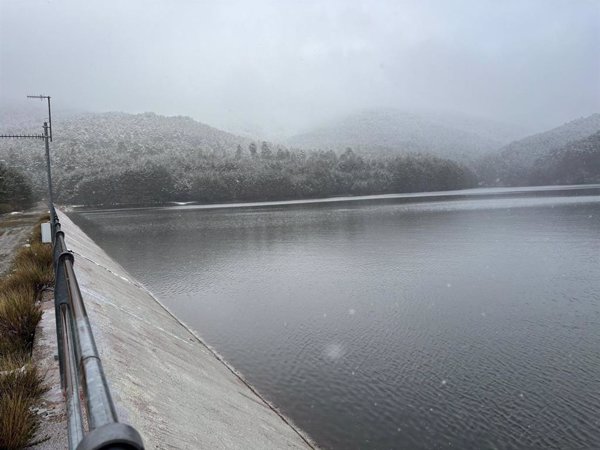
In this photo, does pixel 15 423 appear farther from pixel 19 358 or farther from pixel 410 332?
pixel 410 332

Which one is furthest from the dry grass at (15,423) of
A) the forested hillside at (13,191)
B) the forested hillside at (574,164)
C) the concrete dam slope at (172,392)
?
the forested hillside at (574,164)

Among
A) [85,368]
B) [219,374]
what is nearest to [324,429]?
[219,374]

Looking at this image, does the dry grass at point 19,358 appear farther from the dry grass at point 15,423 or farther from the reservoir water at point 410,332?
the reservoir water at point 410,332

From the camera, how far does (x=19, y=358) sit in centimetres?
554

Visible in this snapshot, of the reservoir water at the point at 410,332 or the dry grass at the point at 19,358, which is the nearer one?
the dry grass at the point at 19,358

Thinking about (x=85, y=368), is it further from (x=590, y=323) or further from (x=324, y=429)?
(x=590, y=323)

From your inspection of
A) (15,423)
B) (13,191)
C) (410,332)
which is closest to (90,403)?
(15,423)

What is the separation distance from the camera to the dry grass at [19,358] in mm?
3817

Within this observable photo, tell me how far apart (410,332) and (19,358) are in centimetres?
1020

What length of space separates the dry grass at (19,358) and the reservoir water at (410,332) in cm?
485

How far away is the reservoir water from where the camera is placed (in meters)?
8.55

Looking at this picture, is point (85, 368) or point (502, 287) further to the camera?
point (502, 287)

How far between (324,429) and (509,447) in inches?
119

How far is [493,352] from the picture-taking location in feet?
38.4
